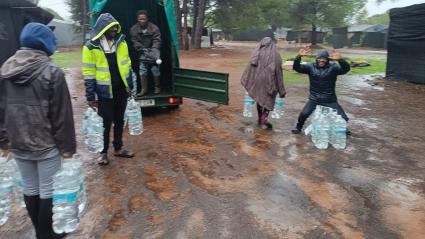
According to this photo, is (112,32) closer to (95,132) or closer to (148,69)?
(95,132)

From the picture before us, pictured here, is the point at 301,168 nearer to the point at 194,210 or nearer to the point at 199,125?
the point at 194,210

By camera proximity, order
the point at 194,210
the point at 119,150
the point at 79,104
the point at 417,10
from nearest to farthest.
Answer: the point at 194,210 → the point at 119,150 → the point at 79,104 → the point at 417,10

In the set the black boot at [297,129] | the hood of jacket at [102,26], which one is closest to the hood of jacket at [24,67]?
the hood of jacket at [102,26]

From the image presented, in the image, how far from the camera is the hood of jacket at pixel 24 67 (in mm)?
2893

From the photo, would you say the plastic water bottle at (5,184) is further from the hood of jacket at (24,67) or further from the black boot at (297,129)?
the black boot at (297,129)

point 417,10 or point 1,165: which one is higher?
point 417,10

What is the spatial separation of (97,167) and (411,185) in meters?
4.19

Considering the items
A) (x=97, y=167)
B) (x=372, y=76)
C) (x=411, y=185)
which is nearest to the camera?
(x=411, y=185)

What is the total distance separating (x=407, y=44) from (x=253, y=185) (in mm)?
11209

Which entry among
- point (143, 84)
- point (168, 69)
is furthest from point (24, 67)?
point (168, 69)

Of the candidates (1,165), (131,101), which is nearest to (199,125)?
(131,101)

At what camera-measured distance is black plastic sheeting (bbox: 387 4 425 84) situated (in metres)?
13.0

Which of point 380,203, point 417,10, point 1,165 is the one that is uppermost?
point 417,10

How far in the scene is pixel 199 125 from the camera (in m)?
7.91
